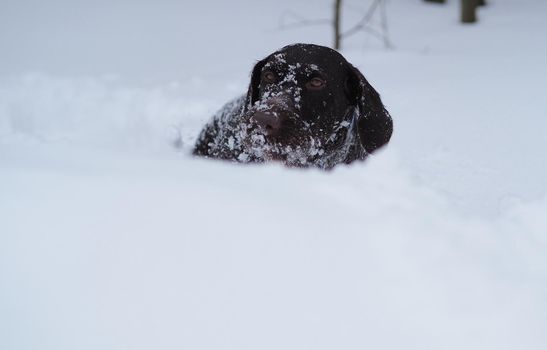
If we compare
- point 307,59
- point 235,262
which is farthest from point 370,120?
point 235,262

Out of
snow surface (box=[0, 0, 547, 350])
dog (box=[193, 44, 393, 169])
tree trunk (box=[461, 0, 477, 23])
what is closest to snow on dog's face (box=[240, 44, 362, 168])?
dog (box=[193, 44, 393, 169])

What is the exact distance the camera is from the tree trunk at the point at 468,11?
8055 mm

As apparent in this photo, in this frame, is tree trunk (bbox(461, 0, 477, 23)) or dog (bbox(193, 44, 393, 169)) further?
tree trunk (bbox(461, 0, 477, 23))

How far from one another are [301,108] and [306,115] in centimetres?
6

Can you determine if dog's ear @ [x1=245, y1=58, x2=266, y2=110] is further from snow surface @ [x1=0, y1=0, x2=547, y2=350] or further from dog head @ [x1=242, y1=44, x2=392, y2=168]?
snow surface @ [x1=0, y1=0, x2=547, y2=350]

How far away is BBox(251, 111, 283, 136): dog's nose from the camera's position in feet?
9.41

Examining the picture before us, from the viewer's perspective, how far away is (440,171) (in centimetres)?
378

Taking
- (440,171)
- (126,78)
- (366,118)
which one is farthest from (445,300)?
(126,78)

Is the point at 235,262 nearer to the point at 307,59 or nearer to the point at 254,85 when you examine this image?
the point at 307,59

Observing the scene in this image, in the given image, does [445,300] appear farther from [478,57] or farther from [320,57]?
[478,57]

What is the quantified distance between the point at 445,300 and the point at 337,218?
14.8 inches

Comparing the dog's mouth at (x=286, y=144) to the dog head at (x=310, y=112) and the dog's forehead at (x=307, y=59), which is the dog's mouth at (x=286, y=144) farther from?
the dog's forehead at (x=307, y=59)

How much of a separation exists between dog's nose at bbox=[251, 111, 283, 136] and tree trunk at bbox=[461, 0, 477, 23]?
652 cm

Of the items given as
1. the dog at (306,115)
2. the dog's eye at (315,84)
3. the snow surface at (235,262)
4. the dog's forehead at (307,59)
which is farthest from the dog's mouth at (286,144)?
the snow surface at (235,262)
